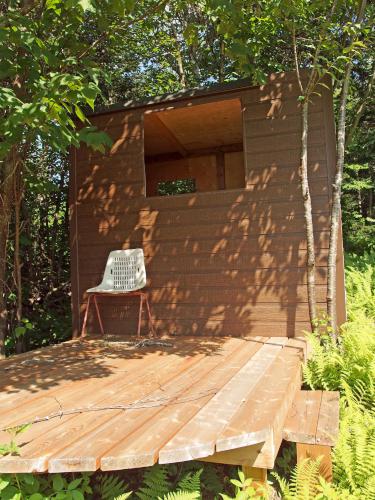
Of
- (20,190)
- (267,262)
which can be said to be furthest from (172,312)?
(20,190)

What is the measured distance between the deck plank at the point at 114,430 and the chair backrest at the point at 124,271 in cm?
160

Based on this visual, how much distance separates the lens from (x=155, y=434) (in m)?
1.65

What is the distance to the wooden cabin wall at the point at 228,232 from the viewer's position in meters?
3.83

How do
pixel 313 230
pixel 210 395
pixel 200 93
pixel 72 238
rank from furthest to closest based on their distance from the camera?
1. pixel 72 238
2. pixel 200 93
3. pixel 313 230
4. pixel 210 395

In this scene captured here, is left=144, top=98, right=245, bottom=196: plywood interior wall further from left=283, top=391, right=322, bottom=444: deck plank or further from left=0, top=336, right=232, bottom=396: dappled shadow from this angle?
left=283, top=391, right=322, bottom=444: deck plank

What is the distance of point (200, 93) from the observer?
13.6 feet

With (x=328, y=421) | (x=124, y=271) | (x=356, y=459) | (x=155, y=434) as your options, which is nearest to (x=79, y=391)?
(x=155, y=434)

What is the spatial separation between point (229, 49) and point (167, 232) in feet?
5.76

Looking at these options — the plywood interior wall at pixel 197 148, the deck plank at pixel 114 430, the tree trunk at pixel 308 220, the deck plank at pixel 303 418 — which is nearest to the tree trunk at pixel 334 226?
the tree trunk at pixel 308 220

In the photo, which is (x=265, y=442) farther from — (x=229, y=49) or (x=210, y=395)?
(x=229, y=49)

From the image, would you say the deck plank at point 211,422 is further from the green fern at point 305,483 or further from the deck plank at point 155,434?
the green fern at point 305,483

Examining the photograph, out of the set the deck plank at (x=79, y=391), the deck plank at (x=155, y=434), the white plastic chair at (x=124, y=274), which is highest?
the white plastic chair at (x=124, y=274)

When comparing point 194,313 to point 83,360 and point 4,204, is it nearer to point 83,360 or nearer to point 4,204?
point 83,360

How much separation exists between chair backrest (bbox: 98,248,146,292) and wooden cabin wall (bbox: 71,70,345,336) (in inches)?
5.8
